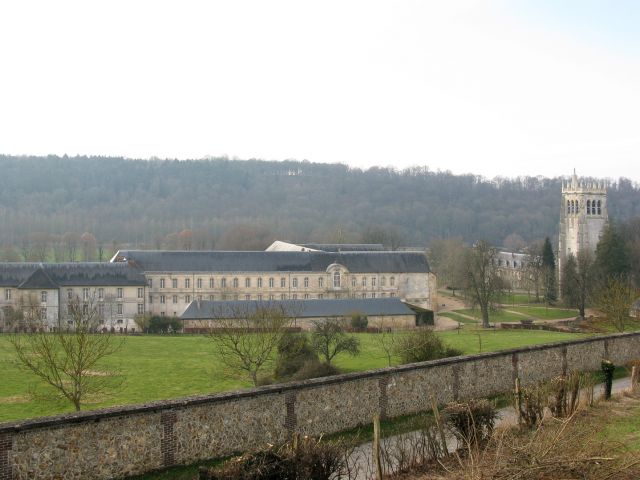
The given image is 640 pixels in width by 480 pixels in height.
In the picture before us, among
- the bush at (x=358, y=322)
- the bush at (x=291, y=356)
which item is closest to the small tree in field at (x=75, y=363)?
the bush at (x=291, y=356)

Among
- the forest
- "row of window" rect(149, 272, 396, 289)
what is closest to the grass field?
"row of window" rect(149, 272, 396, 289)

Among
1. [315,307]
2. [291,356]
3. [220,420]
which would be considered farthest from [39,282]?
[220,420]

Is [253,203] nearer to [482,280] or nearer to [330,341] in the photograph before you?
[482,280]

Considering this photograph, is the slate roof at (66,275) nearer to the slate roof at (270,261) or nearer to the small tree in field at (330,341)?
the slate roof at (270,261)

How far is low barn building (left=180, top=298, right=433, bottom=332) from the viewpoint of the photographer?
1761 inches

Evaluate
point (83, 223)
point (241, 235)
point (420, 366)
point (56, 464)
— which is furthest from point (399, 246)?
point (56, 464)

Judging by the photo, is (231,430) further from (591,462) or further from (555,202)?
(555,202)

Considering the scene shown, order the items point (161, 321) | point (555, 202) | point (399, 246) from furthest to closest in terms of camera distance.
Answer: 1. point (555, 202)
2. point (399, 246)
3. point (161, 321)

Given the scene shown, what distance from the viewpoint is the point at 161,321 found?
45.0 m

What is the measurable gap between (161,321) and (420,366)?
102 feet

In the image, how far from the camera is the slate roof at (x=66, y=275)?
50562 mm

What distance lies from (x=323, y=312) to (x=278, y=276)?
11.9m

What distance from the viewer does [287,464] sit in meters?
9.45

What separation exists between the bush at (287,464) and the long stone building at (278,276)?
4682cm
